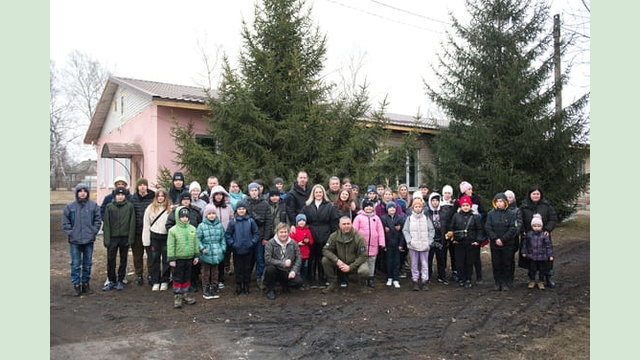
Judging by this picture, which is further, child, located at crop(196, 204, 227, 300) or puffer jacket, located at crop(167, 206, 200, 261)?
child, located at crop(196, 204, 227, 300)

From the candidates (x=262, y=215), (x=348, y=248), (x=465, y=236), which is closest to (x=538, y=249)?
(x=465, y=236)

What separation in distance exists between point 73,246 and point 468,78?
1230 centimetres

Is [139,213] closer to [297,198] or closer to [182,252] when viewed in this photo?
[182,252]

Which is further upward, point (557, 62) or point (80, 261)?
point (557, 62)

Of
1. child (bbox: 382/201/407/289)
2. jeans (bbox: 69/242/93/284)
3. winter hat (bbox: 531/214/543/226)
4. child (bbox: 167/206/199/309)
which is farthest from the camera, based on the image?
child (bbox: 382/201/407/289)

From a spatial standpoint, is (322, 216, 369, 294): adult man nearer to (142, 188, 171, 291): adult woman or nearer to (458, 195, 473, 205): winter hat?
(458, 195, 473, 205): winter hat

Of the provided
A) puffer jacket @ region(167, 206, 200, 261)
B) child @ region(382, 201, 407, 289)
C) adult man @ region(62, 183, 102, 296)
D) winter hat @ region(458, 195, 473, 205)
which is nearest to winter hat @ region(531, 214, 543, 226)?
winter hat @ region(458, 195, 473, 205)

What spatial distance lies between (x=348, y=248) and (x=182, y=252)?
257 centimetres

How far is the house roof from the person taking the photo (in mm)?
12852

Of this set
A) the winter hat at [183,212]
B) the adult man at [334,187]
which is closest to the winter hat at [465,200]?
the adult man at [334,187]

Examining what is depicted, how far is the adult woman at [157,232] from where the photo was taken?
7.20 metres

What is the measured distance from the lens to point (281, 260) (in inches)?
Result: 272

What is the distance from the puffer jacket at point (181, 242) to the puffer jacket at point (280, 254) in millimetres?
1063

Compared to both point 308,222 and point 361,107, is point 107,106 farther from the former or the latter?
point 308,222
